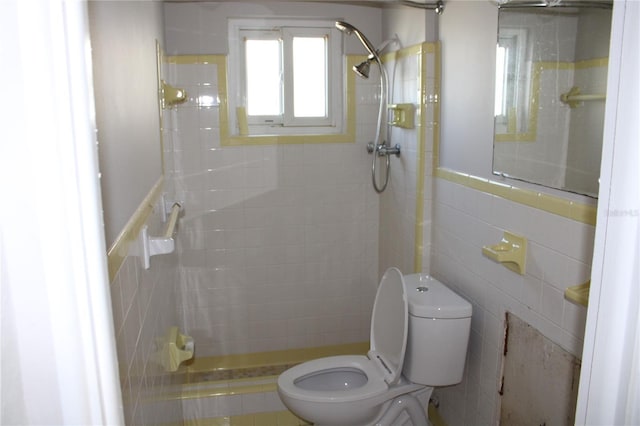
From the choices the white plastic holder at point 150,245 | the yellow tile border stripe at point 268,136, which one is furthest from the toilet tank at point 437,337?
the yellow tile border stripe at point 268,136

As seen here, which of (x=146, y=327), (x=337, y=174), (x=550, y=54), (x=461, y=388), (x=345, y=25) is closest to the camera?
(x=146, y=327)

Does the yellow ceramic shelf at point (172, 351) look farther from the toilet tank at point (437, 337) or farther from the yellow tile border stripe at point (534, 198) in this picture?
the yellow tile border stripe at point (534, 198)

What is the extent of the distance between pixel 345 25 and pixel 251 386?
195 centimetres

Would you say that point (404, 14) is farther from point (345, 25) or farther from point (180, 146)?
point (180, 146)

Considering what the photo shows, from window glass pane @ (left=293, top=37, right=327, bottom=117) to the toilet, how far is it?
126 cm

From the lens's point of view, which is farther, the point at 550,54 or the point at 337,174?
the point at 337,174

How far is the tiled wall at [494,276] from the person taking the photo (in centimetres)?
156

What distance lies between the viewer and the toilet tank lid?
2.06 metres

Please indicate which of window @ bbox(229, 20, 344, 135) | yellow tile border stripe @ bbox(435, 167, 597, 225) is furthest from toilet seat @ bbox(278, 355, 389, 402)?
window @ bbox(229, 20, 344, 135)

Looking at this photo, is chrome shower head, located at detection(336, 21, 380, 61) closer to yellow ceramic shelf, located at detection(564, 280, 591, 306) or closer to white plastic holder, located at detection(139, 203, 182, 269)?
white plastic holder, located at detection(139, 203, 182, 269)

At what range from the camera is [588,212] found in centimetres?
147

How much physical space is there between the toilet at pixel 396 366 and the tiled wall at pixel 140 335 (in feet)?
2.12

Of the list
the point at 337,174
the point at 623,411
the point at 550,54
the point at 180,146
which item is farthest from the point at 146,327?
the point at 337,174

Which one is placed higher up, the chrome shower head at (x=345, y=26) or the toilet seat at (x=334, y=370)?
the chrome shower head at (x=345, y=26)
